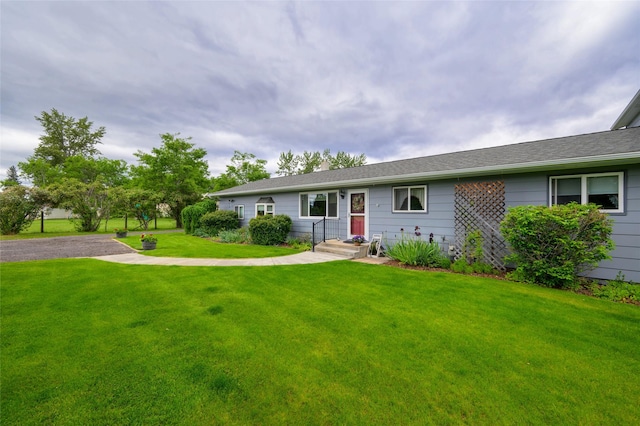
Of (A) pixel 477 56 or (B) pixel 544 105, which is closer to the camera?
(A) pixel 477 56

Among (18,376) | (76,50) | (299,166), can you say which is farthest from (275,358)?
(299,166)

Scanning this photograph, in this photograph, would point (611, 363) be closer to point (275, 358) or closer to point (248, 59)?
point (275, 358)

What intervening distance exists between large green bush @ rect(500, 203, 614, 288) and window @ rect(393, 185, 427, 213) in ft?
8.72

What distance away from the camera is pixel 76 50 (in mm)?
8789

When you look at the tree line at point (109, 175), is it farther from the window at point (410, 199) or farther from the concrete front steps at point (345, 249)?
the window at point (410, 199)

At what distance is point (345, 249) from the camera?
8.60 meters

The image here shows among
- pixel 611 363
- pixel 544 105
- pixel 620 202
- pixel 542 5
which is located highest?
pixel 542 5

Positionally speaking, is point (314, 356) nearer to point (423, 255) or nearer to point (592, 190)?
point (423, 255)

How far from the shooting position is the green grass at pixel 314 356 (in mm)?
1921

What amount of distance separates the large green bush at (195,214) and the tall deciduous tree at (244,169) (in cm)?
1416

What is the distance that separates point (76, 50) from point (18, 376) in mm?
11463

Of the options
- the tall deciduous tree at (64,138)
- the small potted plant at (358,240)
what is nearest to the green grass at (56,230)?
the small potted plant at (358,240)

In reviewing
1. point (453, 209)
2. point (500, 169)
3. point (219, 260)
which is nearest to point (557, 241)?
point (500, 169)

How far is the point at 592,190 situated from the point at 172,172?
26169 millimetres
